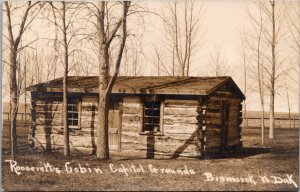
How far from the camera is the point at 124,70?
1594 centimetres

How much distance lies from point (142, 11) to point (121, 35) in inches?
50.9

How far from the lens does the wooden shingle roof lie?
15688mm

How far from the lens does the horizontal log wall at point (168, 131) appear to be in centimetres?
1575

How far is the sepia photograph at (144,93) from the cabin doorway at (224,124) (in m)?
0.04

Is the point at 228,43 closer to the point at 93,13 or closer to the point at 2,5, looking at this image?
the point at 93,13

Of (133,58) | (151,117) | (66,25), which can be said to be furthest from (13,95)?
(151,117)

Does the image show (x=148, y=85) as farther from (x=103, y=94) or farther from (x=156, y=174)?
(x=156, y=174)

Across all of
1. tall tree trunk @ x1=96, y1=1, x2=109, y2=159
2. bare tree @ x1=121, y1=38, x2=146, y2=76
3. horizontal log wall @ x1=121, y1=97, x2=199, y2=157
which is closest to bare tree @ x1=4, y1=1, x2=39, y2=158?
tall tree trunk @ x1=96, y1=1, x2=109, y2=159

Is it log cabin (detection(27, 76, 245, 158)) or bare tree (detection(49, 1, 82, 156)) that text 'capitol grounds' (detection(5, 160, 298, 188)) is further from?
bare tree (detection(49, 1, 82, 156))

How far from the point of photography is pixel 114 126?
16953 millimetres

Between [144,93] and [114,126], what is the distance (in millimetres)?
1901

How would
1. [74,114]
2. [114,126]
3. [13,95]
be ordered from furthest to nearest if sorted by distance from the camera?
[74,114]
[114,126]
[13,95]

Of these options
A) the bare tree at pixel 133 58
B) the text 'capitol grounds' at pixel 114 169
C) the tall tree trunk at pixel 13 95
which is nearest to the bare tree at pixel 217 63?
the bare tree at pixel 133 58

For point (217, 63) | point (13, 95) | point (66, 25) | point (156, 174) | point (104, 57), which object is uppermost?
point (66, 25)
